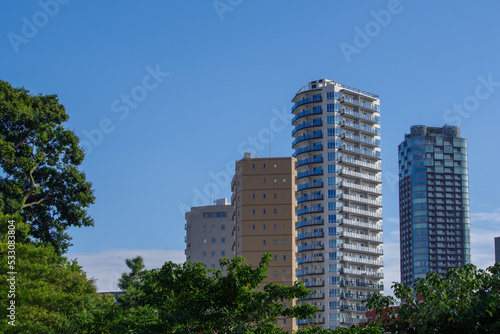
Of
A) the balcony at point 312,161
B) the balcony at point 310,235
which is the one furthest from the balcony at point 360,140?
the balcony at point 310,235

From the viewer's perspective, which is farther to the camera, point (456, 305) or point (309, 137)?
point (309, 137)

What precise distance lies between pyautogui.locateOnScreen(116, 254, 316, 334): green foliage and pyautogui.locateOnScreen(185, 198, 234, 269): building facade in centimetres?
13134

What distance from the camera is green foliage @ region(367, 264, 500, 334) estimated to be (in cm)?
2119

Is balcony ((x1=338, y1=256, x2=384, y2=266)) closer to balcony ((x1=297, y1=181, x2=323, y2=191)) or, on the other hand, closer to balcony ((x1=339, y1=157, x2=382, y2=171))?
balcony ((x1=297, y1=181, x2=323, y2=191))

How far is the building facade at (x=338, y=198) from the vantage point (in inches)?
5049

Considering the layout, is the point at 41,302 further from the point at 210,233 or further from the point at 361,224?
the point at 210,233

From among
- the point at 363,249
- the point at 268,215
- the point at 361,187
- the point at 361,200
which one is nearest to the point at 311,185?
the point at 361,187

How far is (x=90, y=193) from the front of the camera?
51.5 meters

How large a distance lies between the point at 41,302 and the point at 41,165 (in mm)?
20929

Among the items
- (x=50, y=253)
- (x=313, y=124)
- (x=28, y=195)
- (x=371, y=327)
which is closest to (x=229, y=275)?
(x=371, y=327)

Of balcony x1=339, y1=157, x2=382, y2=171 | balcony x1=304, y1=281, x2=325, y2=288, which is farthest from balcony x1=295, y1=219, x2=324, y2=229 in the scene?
balcony x1=339, y1=157, x2=382, y2=171

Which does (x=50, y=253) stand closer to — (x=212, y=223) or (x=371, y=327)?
(x=371, y=327)

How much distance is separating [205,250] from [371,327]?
137841mm

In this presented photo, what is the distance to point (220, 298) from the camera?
24531mm
